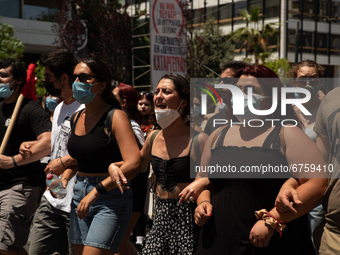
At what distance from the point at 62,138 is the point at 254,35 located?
43.2 m

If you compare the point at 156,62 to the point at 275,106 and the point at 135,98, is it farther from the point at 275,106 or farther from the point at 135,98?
the point at 275,106

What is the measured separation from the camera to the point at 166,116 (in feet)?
14.5

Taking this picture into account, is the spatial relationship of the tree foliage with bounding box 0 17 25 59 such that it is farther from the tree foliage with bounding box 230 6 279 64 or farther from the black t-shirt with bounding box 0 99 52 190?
the tree foliage with bounding box 230 6 279 64

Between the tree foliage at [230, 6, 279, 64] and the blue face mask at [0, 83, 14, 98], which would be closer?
the blue face mask at [0, 83, 14, 98]

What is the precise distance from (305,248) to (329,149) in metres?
0.64

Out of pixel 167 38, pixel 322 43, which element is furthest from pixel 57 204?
pixel 322 43

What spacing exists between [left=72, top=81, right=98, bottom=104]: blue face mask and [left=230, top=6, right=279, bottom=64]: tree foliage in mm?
40534

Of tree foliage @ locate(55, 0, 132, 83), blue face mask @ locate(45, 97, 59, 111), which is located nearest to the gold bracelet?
blue face mask @ locate(45, 97, 59, 111)

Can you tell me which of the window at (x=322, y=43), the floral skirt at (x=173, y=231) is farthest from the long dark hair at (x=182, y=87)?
the window at (x=322, y=43)

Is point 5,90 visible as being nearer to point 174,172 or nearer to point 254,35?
point 174,172

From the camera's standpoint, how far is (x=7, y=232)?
5086 mm

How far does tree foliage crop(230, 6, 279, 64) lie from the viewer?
46281mm

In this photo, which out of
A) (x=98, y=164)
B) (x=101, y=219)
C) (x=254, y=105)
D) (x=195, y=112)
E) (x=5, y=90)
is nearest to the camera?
(x=254, y=105)

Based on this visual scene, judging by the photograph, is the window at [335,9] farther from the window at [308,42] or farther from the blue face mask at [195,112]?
the blue face mask at [195,112]
